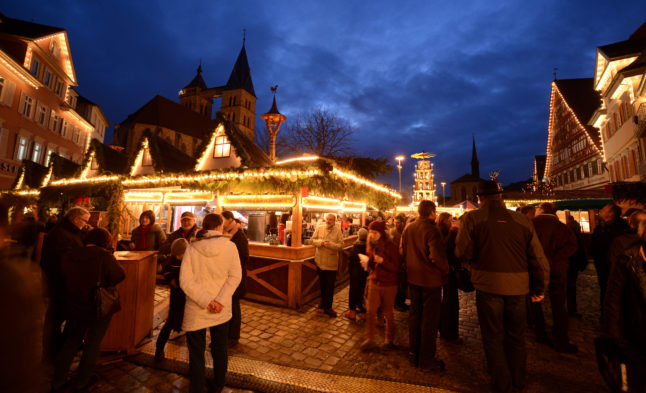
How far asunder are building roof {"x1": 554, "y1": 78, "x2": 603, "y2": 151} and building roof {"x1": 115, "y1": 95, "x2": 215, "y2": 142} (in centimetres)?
4344

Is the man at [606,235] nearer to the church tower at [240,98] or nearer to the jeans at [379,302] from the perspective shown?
the jeans at [379,302]

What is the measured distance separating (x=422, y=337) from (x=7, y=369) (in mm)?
3561

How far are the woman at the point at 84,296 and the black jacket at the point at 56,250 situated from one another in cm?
59

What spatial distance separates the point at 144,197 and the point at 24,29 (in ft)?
67.0

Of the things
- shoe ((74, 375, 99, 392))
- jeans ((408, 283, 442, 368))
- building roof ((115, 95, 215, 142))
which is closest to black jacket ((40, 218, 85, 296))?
shoe ((74, 375, 99, 392))

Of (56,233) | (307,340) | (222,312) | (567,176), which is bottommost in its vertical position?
(307,340)

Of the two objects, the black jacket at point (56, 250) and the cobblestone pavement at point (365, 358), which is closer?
the cobblestone pavement at point (365, 358)

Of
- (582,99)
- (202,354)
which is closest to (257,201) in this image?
(202,354)

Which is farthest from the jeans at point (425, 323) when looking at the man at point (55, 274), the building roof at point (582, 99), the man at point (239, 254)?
the building roof at point (582, 99)

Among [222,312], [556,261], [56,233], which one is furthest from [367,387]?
[56,233]

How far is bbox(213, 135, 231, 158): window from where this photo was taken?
26.7 ft

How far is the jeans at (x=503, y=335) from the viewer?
9.02ft

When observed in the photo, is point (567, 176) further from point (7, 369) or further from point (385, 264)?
point (7, 369)

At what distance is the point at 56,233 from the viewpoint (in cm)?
333
